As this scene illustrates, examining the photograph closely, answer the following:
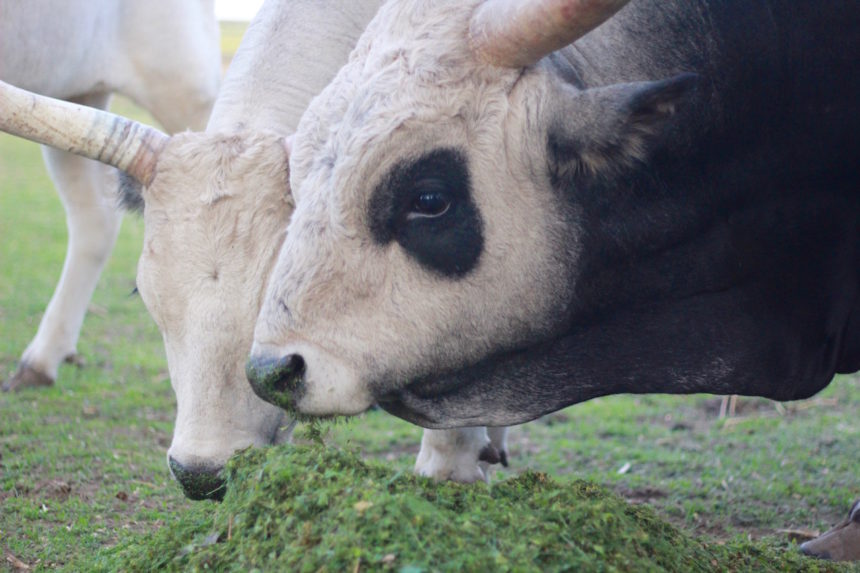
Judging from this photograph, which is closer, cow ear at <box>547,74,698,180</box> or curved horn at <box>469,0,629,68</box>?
curved horn at <box>469,0,629,68</box>

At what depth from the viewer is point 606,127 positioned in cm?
336

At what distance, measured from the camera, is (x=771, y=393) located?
393 cm

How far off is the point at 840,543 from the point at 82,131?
3345mm

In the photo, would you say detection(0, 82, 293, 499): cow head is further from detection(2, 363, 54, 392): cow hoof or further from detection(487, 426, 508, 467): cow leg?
detection(2, 363, 54, 392): cow hoof

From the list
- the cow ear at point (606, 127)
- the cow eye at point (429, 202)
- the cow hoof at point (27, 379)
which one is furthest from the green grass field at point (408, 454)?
the cow ear at point (606, 127)

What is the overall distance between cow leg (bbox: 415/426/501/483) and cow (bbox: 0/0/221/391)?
7.47 ft

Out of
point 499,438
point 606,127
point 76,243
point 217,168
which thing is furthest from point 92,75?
point 606,127

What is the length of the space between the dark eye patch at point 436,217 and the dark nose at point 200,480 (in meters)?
1.20

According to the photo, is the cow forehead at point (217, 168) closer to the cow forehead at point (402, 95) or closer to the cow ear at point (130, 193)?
the cow ear at point (130, 193)

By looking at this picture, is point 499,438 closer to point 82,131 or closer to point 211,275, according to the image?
point 211,275

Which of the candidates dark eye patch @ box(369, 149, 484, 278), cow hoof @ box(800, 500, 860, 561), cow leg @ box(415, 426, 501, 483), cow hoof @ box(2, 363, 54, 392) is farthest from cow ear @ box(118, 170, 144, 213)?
cow hoof @ box(800, 500, 860, 561)

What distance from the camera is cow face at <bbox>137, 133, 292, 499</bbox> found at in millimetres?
4086

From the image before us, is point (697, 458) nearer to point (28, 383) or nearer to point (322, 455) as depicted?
point (322, 455)

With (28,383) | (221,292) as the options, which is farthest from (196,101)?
(221,292)
